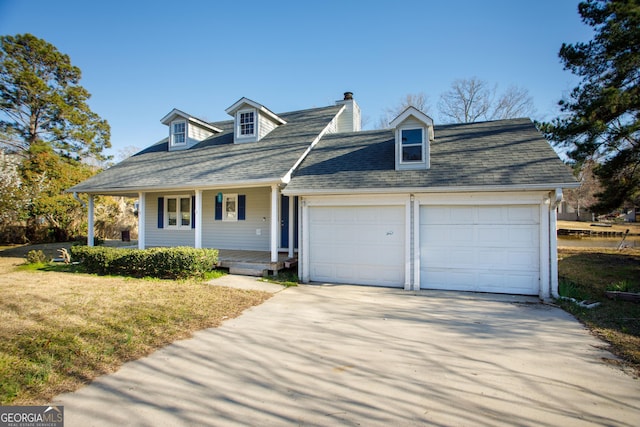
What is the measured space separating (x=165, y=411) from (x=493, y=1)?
1409 cm

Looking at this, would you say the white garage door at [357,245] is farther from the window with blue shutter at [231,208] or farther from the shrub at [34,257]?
the shrub at [34,257]

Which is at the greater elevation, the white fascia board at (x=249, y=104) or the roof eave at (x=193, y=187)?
the white fascia board at (x=249, y=104)

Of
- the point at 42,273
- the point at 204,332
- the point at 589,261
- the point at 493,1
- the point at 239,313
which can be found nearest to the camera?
the point at 204,332

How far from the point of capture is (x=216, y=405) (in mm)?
3059

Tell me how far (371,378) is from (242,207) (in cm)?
986

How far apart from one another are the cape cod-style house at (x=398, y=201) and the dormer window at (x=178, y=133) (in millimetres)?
2372

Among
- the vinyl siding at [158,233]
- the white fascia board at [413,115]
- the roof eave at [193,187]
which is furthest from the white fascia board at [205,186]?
the white fascia board at [413,115]

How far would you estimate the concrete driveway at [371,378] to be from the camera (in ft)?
9.57

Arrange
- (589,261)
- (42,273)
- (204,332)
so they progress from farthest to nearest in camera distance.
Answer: (589,261), (42,273), (204,332)

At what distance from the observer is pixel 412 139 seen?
905cm

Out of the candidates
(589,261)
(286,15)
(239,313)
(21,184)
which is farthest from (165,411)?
(21,184)

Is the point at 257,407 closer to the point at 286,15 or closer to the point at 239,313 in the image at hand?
the point at 239,313

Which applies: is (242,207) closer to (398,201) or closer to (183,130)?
(183,130)

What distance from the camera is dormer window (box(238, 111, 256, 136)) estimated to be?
527 inches
